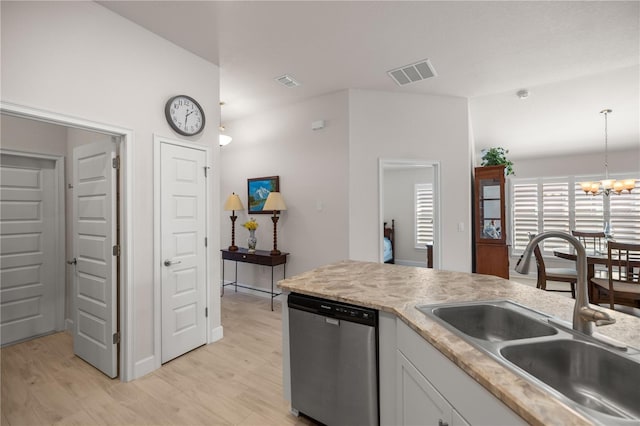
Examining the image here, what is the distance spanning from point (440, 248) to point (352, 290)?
2758 mm

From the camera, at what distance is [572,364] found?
1.07m

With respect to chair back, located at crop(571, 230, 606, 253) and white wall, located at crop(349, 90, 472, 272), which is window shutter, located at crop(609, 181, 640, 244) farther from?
white wall, located at crop(349, 90, 472, 272)

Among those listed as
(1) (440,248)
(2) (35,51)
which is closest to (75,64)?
(2) (35,51)

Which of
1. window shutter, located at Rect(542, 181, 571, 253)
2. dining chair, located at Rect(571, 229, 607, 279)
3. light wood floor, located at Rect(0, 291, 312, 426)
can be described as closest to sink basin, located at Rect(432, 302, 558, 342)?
light wood floor, located at Rect(0, 291, 312, 426)

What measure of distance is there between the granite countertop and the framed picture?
2339 mm

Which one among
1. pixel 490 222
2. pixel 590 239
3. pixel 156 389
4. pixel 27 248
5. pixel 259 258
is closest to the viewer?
pixel 156 389

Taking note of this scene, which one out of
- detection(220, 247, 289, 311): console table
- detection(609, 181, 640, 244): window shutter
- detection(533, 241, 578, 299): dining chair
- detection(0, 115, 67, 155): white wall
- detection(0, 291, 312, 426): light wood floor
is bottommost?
detection(0, 291, 312, 426): light wood floor

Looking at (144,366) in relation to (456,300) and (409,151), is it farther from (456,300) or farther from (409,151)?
(409,151)

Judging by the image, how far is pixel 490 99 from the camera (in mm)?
4125

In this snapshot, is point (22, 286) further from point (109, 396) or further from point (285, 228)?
point (285, 228)

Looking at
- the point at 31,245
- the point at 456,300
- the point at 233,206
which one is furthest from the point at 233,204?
the point at 456,300

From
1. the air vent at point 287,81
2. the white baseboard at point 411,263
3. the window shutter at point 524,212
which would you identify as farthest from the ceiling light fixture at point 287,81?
the window shutter at point 524,212

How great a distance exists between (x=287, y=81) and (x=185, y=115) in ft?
4.50

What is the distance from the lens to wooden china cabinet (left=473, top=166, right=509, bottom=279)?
175 inches
